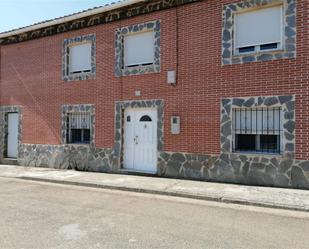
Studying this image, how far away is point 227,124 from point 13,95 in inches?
412

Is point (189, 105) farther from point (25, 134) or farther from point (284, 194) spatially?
point (25, 134)

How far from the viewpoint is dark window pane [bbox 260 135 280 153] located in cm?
883

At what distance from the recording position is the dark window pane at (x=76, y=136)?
12877 mm

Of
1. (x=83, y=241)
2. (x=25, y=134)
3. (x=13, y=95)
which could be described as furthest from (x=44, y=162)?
(x=83, y=241)

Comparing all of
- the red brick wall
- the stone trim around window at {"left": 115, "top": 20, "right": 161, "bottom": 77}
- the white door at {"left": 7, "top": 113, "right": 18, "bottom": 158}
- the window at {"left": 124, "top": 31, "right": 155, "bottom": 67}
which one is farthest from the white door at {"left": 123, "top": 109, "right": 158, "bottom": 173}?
the white door at {"left": 7, "top": 113, "right": 18, "bottom": 158}

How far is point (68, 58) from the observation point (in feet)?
43.1

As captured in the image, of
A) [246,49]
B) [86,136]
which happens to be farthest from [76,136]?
[246,49]

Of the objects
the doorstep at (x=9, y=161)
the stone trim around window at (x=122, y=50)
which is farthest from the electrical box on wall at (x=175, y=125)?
the doorstep at (x=9, y=161)

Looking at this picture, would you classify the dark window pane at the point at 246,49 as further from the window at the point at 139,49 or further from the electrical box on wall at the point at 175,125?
the window at the point at 139,49

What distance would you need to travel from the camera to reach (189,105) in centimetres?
1009

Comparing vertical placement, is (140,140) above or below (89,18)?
below

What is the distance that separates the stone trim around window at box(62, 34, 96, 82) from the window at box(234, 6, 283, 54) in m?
5.61

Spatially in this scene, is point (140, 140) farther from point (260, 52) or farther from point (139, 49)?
point (260, 52)

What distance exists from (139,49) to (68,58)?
3.59 meters
